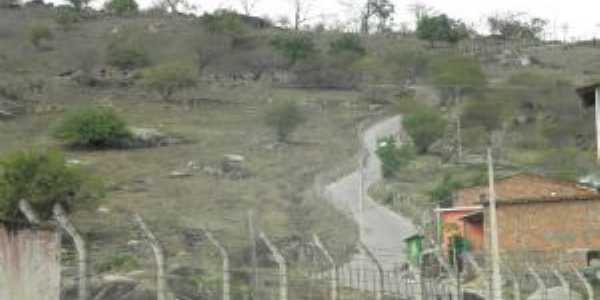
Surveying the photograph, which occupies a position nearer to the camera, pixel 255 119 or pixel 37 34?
pixel 255 119

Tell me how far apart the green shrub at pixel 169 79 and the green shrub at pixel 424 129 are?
1983 centimetres

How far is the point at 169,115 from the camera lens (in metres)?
75.1

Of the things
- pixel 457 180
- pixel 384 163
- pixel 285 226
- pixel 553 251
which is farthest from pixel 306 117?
pixel 553 251

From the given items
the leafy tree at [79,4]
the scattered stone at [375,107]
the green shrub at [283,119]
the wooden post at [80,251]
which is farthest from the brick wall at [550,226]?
the leafy tree at [79,4]

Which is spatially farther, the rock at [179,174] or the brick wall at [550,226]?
the rock at [179,174]

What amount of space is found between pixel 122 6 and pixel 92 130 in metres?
64.5

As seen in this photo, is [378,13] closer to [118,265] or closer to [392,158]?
[392,158]

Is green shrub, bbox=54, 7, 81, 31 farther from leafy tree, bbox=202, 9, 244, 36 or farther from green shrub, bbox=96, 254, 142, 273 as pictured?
green shrub, bbox=96, 254, 142, 273

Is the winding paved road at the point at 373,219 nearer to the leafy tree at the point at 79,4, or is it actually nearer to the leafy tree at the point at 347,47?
the leafy tree at the point at 347,47

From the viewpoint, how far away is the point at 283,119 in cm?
6881

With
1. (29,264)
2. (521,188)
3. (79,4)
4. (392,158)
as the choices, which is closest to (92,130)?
(392,158)

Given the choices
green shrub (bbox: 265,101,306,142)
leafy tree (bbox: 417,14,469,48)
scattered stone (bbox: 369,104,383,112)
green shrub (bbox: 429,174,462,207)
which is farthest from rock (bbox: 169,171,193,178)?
leafy tree (bbox: 417,14,469,48)

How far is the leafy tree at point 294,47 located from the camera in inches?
3922

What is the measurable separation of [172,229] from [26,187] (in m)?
4.69
